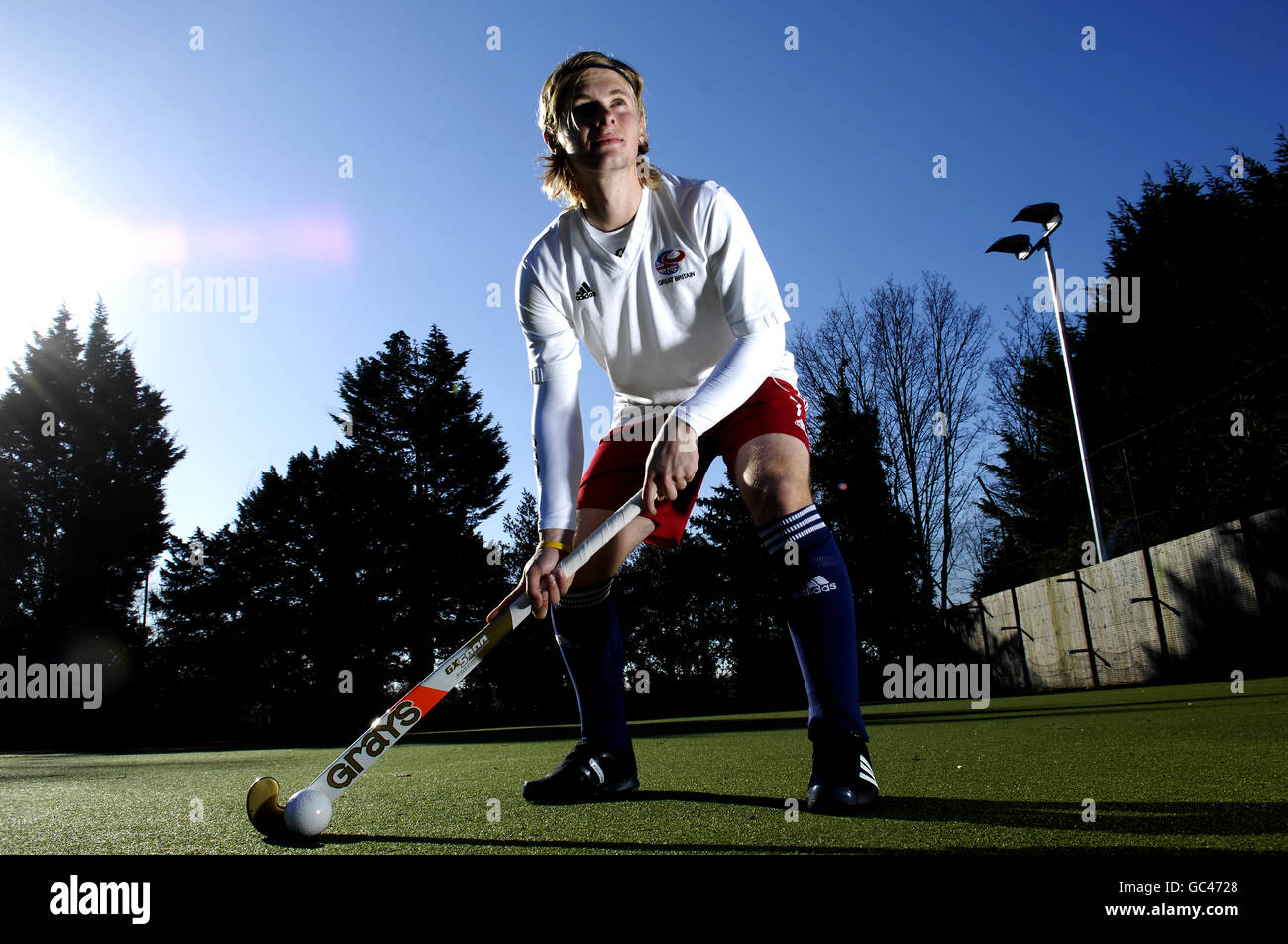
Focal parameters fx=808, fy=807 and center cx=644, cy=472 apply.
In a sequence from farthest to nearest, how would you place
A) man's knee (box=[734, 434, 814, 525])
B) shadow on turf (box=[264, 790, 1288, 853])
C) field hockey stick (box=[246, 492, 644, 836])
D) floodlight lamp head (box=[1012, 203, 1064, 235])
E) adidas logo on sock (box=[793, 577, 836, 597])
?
floodlight lamp head (box=[1012, 203, 1064, 235]) < man's knee (box=[734, 434, 814, 525]) < adidas logo on sock (box=[793, 577, 836, 597]) < field hockey stick (box=[246, 492, 644, 836]) < shadow on turf (box=[264, 790, 1288, 853])

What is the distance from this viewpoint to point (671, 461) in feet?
7.88

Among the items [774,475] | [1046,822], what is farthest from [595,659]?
[1046,822]

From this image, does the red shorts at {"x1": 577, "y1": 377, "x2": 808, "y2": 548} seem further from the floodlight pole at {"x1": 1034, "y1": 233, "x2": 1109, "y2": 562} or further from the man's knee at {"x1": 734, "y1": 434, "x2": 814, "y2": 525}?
the floodlight pole at {"x1": 1034, "y1": 233, "x2": 1109, "y2": 562}

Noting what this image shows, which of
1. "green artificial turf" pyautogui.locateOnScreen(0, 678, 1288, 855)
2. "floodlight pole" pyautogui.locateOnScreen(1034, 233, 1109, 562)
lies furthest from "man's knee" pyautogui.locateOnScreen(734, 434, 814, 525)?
"floodlight pole" pyautogui.locateOnScreen(1034, 233, 1109, 562)

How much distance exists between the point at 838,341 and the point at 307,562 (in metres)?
21.3

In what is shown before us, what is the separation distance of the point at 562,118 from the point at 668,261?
609 millimetres

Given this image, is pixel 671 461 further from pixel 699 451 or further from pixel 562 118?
pixel 562 118

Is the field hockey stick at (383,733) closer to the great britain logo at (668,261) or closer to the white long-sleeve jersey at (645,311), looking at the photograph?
the white long-sleeve jersey at (645,311)

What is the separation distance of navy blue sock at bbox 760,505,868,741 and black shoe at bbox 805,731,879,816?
0.12 feet

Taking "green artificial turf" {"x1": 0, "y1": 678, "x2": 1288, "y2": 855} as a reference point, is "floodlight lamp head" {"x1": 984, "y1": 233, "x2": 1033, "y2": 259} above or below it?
above

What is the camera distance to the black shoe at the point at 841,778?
6.71 ft

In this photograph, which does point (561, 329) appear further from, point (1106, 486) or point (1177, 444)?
point (1106, 486)

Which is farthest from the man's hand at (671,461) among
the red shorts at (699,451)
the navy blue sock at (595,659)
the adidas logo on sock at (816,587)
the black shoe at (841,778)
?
the black shoe at (841,778)

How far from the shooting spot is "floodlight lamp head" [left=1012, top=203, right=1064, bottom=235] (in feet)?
44.5
